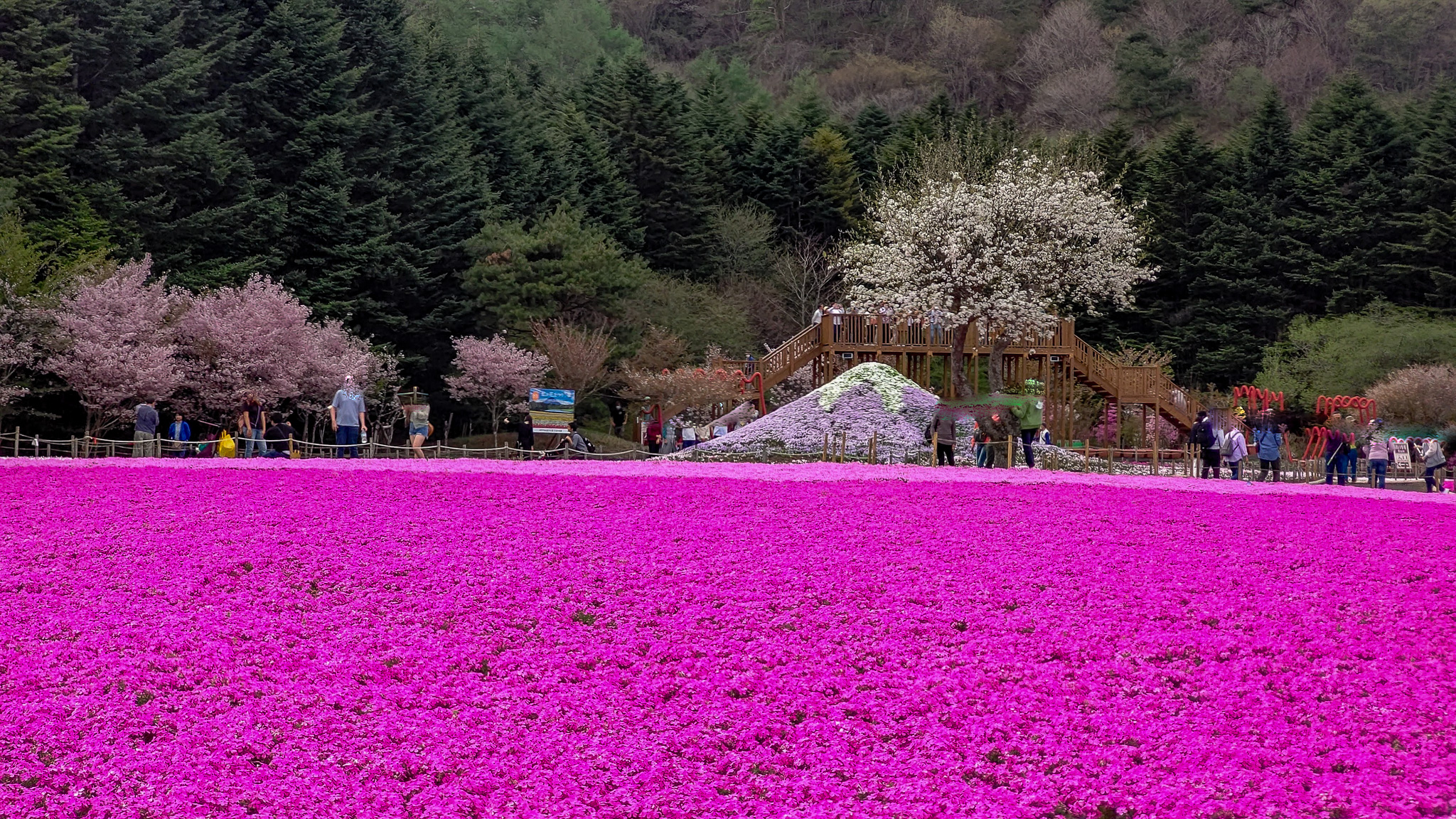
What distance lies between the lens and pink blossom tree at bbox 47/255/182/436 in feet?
118

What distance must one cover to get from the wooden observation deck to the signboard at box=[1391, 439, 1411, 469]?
621cm

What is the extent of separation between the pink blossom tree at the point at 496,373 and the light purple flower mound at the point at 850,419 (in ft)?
57.4

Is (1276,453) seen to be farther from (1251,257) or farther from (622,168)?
(622,168)

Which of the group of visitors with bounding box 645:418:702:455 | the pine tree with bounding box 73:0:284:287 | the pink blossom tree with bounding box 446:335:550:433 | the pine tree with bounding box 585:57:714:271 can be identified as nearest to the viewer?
the group of visitors with bounding box 645:418:702:455

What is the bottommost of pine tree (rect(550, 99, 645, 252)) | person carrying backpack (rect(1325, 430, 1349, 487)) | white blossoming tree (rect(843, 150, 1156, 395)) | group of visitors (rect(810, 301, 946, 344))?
person carrying backpack (rect(1325, 430, 1349, 487))

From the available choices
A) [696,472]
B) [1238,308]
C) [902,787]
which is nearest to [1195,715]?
[902,787]

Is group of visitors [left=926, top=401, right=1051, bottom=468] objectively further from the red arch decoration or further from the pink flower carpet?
the red arch decoration

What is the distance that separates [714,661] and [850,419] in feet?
62.2

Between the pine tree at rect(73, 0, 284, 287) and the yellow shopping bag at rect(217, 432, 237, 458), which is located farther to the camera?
the pine tree at rect(73, 0, 284, 287)

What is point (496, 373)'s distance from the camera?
154 ft

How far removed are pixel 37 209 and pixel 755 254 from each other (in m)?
29.9

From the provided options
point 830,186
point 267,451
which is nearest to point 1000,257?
point 267,451

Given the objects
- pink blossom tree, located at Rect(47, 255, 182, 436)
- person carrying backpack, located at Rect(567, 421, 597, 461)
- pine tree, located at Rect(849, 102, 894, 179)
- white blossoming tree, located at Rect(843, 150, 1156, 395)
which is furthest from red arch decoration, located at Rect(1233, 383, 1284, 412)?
pink blossom tree, located at Rect(47, 255, 182, 436)

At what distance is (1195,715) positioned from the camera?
9117 millimetres
